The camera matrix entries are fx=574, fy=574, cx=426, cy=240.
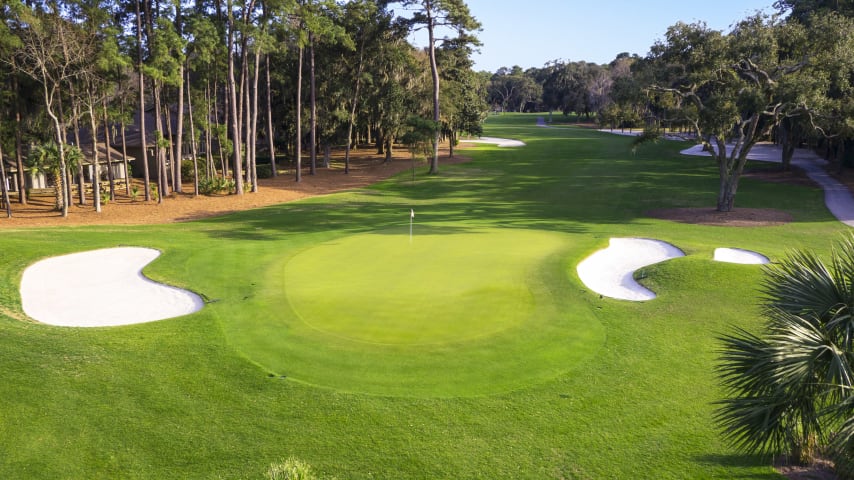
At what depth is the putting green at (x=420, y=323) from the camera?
10.8 m

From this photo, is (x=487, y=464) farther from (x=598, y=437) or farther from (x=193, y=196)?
(x=193, y=196)

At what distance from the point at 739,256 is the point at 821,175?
1247 inches

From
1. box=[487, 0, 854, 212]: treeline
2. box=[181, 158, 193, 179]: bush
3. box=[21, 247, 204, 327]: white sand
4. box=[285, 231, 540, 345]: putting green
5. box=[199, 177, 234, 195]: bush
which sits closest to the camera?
box=[285, 231, 540, 345]: putting green

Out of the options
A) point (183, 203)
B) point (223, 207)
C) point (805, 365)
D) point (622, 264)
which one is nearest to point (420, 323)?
point (805, 365)

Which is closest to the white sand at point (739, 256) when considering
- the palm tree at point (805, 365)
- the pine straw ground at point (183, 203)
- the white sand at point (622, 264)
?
the white sand at point (622, 264)

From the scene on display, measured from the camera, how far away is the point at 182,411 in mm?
9523

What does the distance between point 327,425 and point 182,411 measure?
2522mm

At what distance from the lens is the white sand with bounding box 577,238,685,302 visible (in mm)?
17114

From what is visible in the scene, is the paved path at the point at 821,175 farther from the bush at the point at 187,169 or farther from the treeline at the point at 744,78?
the bush at the point at 187,169

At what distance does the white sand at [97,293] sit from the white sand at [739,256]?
57.5 ft

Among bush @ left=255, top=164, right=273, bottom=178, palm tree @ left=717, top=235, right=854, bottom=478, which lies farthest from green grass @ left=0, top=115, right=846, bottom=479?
bush @ left=255, top=164, right=273, bottom=178

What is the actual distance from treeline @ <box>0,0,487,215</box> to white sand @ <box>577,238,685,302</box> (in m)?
25.5

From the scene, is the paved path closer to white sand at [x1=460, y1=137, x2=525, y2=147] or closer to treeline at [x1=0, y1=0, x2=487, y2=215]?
white sand at [x1=460, y1=137, x2=525, y2=147]

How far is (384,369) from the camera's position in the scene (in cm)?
1088
